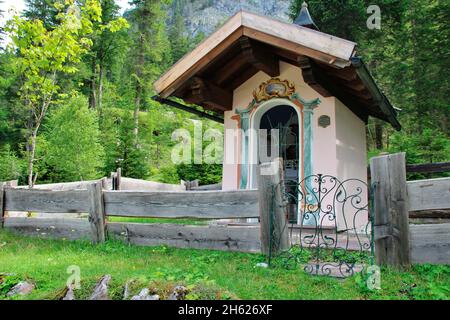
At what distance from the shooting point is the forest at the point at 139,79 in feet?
29.2

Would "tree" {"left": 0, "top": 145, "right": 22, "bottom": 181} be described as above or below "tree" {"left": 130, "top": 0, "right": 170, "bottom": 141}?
below

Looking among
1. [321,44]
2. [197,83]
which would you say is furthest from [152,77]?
[321,44]

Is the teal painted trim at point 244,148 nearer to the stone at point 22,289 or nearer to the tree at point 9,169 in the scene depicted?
the stone at point 22,289

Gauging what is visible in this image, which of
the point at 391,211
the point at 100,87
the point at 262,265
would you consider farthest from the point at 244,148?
the point at 100,87

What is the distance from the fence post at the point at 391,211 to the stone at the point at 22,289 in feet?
12.7

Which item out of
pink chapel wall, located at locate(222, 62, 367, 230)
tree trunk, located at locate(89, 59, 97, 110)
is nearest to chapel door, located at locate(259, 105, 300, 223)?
pink chapel wall, located at locate(222, 62, 367, 230)

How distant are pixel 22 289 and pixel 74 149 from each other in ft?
53.5

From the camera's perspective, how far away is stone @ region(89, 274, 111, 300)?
11.4ft

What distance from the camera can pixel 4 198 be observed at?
7.03 m

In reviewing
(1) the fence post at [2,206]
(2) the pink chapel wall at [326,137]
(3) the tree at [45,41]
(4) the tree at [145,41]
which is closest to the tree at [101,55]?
(4) the tree at [145,41]

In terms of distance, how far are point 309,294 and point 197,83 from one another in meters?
5.24

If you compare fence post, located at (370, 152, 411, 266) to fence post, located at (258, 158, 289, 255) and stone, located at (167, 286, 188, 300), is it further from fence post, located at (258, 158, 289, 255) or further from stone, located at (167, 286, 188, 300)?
stone, located at (167, 286, 188, 300)

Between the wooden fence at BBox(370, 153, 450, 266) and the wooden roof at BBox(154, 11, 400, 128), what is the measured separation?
8.05 feet

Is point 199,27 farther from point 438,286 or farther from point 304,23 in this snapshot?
point 438,286
